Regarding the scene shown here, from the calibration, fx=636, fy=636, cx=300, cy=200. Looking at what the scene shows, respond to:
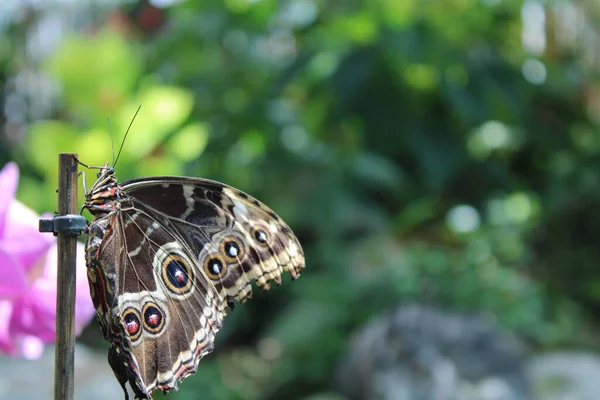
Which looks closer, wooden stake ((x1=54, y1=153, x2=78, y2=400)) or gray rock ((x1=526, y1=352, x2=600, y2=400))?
wooden stake ((x1=54, y1=153, x2=78, y2=400))

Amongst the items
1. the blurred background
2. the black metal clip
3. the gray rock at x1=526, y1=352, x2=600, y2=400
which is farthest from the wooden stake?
the gray rock at x1=526, y1=352, x2=600, y2=400

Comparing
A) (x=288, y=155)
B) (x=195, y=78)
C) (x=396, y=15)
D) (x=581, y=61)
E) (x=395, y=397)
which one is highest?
(x=581, y=61)

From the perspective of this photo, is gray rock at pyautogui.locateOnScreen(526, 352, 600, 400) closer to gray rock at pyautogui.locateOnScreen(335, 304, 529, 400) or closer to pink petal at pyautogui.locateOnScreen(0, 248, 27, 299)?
gray rock at pyautogui.locateOnScreen(335, 304, 529, 400)

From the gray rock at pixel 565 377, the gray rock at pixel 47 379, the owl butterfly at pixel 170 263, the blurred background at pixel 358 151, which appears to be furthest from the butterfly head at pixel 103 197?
the gray rock at pixel 565 377

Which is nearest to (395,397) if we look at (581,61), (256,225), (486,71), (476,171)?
(476,171)

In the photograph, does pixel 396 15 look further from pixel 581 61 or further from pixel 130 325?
pixel 581 61

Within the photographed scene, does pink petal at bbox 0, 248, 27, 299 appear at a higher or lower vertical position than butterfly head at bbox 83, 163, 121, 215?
lower

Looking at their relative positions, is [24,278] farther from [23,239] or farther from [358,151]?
[358,151]

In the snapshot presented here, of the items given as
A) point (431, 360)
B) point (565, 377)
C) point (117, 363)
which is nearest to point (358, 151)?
point (431, 360)
